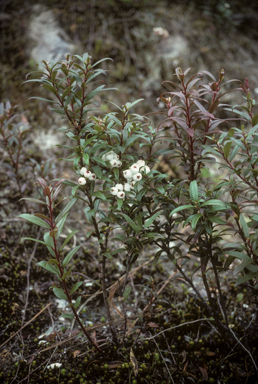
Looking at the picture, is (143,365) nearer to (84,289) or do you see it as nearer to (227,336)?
(227,336)

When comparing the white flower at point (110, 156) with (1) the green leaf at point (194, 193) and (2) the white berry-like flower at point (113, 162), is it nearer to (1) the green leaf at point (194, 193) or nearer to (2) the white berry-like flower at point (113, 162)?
(2) the white berry-like flower at point (113, 162)

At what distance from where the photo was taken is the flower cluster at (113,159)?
4.95 feet

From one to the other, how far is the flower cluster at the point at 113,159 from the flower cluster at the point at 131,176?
0.24 feet

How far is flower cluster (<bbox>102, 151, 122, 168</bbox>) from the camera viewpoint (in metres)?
1.51

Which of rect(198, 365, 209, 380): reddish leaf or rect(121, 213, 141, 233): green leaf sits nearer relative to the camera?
rect(121, 213, 141, 233): green leaf

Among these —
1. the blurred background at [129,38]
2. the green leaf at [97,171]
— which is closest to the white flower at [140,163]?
the green leaf at [97,171]

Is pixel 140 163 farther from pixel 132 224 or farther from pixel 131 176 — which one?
pixel 132 224

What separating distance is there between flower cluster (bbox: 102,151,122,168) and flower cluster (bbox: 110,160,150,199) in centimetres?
7

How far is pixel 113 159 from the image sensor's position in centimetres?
152

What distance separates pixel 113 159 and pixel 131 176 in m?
0.15

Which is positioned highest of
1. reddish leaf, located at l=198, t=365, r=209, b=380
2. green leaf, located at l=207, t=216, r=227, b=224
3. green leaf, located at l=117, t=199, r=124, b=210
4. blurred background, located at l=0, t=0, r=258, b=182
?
blurred background, located at l=0, t=0, r=258, b=182

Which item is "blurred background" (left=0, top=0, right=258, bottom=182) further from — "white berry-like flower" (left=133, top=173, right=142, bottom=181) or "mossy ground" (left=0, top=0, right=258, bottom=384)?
"white berry-like flower" (left=133, top=173, right=142, bottom=181)

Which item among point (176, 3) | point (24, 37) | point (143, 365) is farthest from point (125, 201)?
point (176, 3)

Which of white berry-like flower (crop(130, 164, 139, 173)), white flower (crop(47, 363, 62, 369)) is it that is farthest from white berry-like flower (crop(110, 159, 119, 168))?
white flower (crop(47, 363, 62, 369))
